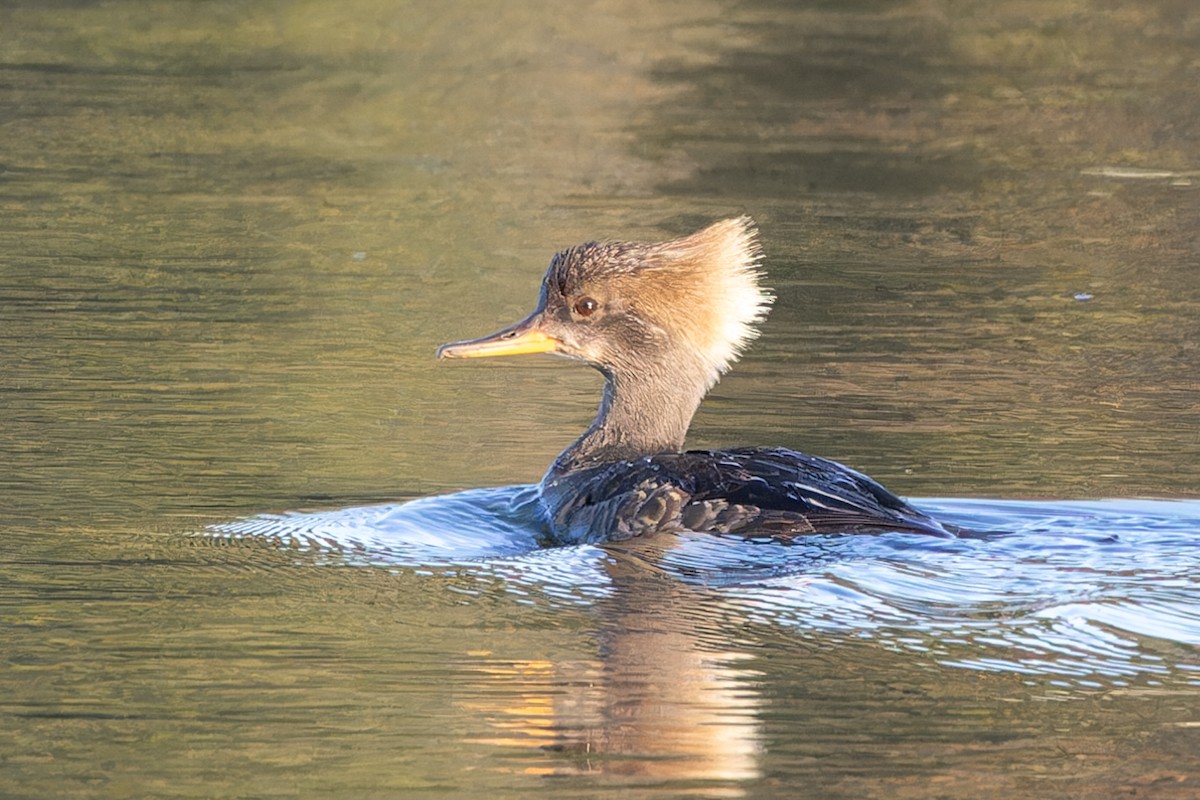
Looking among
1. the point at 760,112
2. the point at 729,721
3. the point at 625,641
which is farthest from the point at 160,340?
the point at 760,112

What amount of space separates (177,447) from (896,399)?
3.15 metres

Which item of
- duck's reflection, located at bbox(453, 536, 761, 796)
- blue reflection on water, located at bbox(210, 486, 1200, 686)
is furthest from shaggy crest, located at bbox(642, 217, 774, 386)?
duck's reflection, located at bbox(453, 536, 761, 796)

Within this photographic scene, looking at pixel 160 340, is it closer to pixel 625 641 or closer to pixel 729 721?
pixel 625 641

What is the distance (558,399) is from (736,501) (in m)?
2.62

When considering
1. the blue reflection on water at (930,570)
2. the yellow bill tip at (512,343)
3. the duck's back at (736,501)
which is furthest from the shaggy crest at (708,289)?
the blue reflection on water at (930,570)

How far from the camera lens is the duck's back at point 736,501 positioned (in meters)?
6.98

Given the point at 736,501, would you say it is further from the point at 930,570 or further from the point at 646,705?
the point at 646,705

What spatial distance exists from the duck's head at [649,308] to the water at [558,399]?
0.60 metres

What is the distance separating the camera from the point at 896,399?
9.25 meters

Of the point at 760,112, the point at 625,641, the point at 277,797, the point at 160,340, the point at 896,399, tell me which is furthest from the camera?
the point at 760,112

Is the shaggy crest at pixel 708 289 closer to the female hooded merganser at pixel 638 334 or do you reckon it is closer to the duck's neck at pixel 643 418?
the female hooded merganser at pixel 638 334

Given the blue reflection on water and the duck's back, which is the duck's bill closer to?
the blue reflection on water

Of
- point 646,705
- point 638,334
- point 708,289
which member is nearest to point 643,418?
point 638,334

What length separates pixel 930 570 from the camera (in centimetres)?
651
